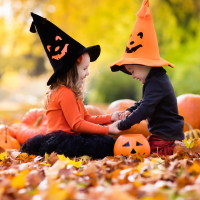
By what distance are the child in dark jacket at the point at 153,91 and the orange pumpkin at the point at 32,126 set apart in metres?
1.49

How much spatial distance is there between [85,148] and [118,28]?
10713 millimetres

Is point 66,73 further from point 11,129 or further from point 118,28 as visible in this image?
point 118,28

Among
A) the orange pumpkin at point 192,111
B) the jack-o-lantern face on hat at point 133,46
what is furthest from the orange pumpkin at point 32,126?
the orange pumpkin at point 192,111

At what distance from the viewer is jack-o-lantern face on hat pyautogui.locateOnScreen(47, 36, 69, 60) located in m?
2.85

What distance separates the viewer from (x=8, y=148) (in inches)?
139

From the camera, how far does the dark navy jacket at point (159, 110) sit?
2674 mm

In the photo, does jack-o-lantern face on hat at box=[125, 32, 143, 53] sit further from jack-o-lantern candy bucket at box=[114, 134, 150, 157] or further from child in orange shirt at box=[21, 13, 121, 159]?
jack-o-lantern candy bucket at box=[114, 134, 150, 157]

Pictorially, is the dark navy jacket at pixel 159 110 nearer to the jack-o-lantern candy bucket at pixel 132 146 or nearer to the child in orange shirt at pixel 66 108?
the jack-o-lantern candy bucket at pixel 132 146

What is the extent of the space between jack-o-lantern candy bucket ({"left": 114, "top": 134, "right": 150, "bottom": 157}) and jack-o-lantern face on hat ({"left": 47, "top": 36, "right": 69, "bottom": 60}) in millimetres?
1126

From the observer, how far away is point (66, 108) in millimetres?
2820

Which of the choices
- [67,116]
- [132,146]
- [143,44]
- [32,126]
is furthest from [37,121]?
[143,44]

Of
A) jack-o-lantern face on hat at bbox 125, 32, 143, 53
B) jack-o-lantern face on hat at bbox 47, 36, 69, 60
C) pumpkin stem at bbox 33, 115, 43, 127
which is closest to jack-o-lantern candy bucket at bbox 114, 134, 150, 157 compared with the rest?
jack-o-lantern face on hat at bbox 125, 32, 143, 53

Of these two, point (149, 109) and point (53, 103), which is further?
point (53, 103)

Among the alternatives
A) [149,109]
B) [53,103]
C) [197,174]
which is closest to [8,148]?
[53,103]
